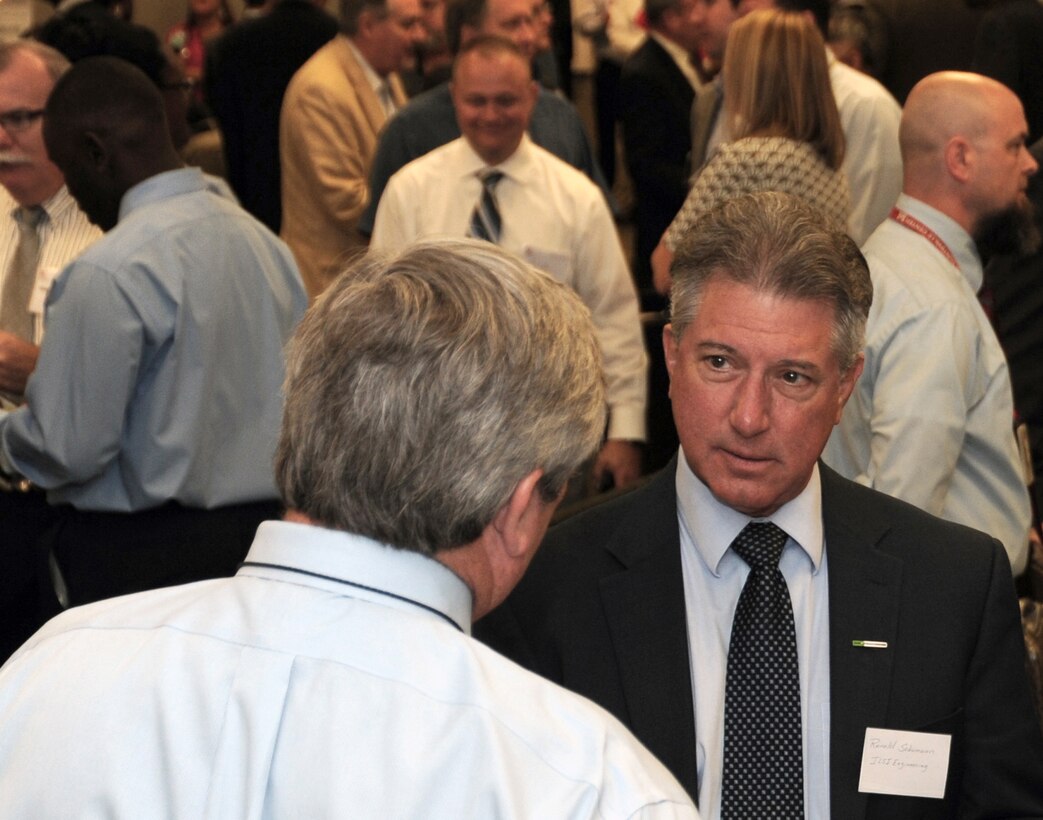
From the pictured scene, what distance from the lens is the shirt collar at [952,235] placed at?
123 inches

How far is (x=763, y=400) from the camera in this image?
206cm

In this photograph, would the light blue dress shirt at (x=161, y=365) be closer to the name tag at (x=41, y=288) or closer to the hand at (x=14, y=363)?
the hand at (x=14, y=363)

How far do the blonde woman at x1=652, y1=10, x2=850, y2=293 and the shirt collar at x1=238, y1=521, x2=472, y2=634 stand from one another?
96.6 inches

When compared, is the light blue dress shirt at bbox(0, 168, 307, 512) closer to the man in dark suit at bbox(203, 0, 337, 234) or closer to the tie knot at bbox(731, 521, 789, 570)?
the tie knot at bbox(731, 521, 789, 570)

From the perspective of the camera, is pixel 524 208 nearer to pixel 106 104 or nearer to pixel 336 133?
pixel 336 133

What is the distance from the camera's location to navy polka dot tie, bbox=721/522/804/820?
6.19ft

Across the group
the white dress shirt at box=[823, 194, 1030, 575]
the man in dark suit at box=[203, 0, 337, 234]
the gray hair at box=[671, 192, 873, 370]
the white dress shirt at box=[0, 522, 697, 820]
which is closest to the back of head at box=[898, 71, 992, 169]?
the white dress shirt at box=[823, 194, 1030, 575]

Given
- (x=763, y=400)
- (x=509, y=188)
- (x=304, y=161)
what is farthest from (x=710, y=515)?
(x=304, y=161)

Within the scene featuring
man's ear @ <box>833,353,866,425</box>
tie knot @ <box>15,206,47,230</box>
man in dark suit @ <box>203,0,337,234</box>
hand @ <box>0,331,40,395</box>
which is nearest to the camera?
man's ear @ <box>833,353,866,425</box>

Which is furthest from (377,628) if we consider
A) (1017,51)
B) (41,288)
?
(1017,51)

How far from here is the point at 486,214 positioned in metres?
4.38

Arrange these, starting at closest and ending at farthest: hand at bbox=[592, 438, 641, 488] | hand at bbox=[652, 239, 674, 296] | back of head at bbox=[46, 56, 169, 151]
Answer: back of head at bbox=[46, 56, 169, 151]
hand at bbox=[652, 239, 674, 296]
hand at bbox=[592, 438, 641, 488]

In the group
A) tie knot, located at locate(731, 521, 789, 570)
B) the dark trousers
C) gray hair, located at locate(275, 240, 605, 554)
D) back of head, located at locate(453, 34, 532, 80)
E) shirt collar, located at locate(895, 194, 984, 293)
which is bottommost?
the dark trousers

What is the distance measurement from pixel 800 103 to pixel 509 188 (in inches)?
37.3
